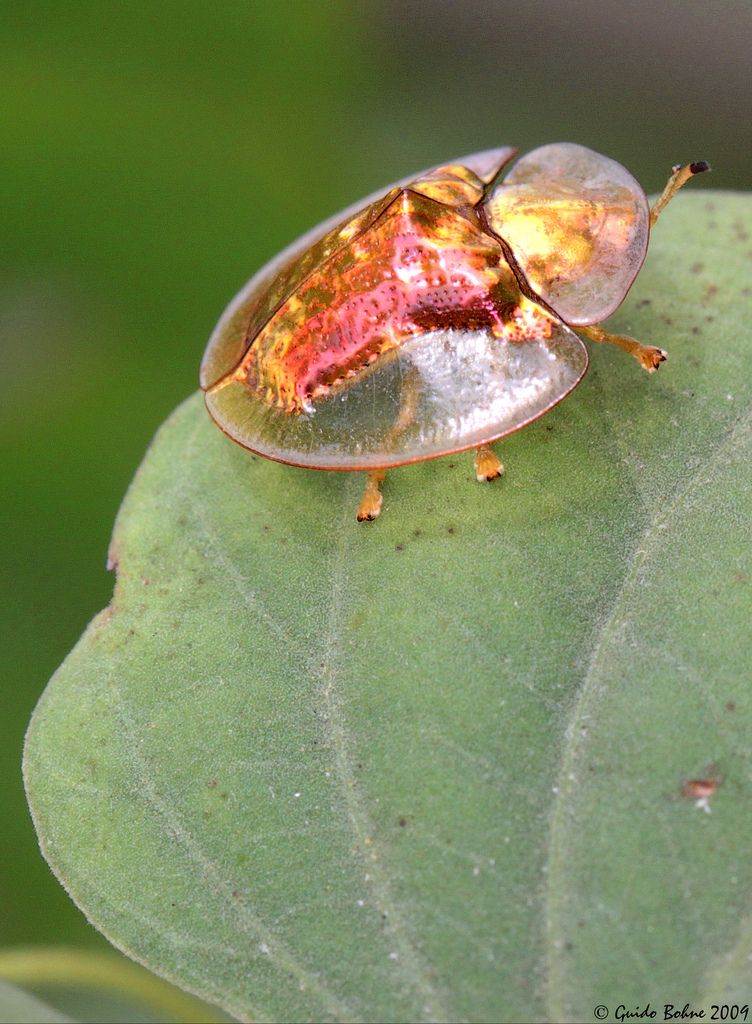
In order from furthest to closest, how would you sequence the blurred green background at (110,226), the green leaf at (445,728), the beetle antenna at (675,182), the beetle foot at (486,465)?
the blurred green background at (110,226), the beetle antenna at (675,182), the beetle foot at (486,465), the green leaf at (445,728)

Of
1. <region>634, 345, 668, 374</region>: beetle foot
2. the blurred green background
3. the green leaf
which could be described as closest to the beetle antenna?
the green leaf

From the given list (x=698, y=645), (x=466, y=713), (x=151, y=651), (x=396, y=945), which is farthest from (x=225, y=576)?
(x=698, y=645)

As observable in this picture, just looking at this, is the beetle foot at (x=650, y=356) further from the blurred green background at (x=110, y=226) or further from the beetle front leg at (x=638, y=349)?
the blurred green background at (x=110, y=226)

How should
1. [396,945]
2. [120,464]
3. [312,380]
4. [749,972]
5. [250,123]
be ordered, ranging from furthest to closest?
[250,123]
[120,464]
[312,380]
[396,945]
[749,972]

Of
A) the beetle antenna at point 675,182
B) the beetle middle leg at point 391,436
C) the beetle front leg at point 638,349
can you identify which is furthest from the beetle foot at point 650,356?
the beetle middle leg at point 391,436

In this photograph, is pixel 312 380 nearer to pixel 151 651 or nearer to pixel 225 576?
pixel 225 576
